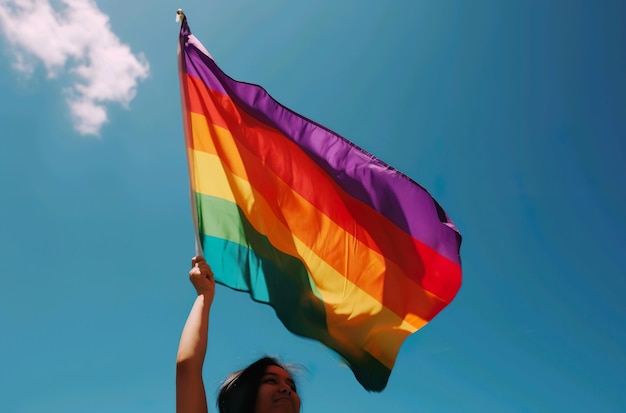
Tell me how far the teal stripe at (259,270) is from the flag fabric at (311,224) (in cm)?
1

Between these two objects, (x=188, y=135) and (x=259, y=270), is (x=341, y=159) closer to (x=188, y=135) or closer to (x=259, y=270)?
(x=259, y=270)

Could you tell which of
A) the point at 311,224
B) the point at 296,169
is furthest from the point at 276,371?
the point at 296,169

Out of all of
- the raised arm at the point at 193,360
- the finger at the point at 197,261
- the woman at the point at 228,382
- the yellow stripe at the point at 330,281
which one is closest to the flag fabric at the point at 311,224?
the yellow stripe at the point at 330,281

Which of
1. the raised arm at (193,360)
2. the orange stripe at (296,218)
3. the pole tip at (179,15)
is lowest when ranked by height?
the raised arm at (193,360)

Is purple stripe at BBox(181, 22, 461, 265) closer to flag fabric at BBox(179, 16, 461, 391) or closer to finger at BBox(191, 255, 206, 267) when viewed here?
flag fabric at BBox(179, 16, 461, 391)

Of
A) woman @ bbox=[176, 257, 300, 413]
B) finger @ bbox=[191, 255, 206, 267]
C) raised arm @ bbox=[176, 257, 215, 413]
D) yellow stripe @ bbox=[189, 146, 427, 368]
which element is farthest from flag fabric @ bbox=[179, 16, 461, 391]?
raised arm @ bbox=[176, 257, 215, 413]

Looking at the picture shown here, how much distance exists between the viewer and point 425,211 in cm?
560

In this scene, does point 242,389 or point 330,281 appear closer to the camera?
point 242,389

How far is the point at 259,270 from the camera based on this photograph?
574cm

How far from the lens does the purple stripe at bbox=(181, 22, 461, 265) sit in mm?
5621

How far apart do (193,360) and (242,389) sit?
631 mm

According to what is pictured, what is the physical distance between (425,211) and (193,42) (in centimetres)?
342

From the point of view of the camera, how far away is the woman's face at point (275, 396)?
312 cm

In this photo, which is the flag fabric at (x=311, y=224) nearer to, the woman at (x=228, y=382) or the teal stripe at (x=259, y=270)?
the teal stripe at (x=259, y=270)
